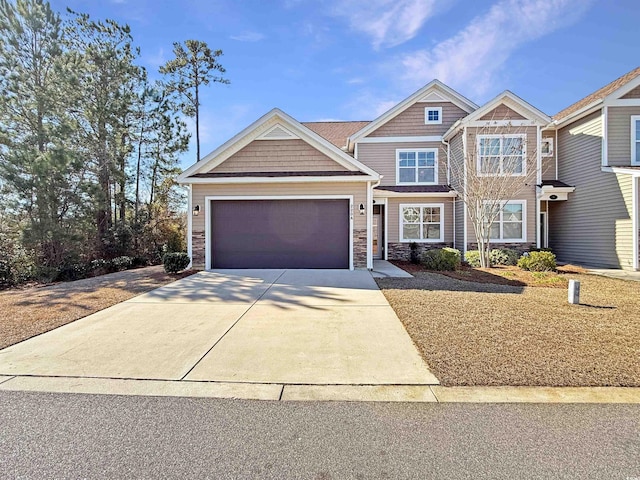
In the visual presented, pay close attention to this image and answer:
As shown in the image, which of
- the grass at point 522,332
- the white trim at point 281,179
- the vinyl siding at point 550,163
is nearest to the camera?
the grass at point 522,332

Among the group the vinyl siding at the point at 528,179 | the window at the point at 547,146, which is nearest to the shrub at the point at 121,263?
the vinyl siding at the point at 528,179

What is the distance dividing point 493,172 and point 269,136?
867cm

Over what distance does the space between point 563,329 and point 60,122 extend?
1799 centimetres

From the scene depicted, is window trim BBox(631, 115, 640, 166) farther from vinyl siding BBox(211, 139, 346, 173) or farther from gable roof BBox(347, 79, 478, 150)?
vinyl siding BBox(211, 139, 346, 173)

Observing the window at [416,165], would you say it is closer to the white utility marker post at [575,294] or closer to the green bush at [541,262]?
the green bush at [541,262]

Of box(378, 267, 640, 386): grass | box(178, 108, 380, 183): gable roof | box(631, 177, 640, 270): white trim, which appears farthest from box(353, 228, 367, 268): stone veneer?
box(631, 177, 640, 270): white trim

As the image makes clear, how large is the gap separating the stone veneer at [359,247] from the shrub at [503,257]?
579 cm

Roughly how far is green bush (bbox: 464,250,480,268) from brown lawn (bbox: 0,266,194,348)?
10805mm

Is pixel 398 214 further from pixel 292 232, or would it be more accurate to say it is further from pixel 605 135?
pixel 605 135

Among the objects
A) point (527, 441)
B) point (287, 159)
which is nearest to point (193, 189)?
point (287, 159)

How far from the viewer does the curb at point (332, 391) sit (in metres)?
3.21

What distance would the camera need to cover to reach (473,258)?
13281mm

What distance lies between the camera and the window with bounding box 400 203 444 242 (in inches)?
611

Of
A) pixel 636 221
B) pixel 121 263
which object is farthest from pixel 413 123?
pixel 121 263
